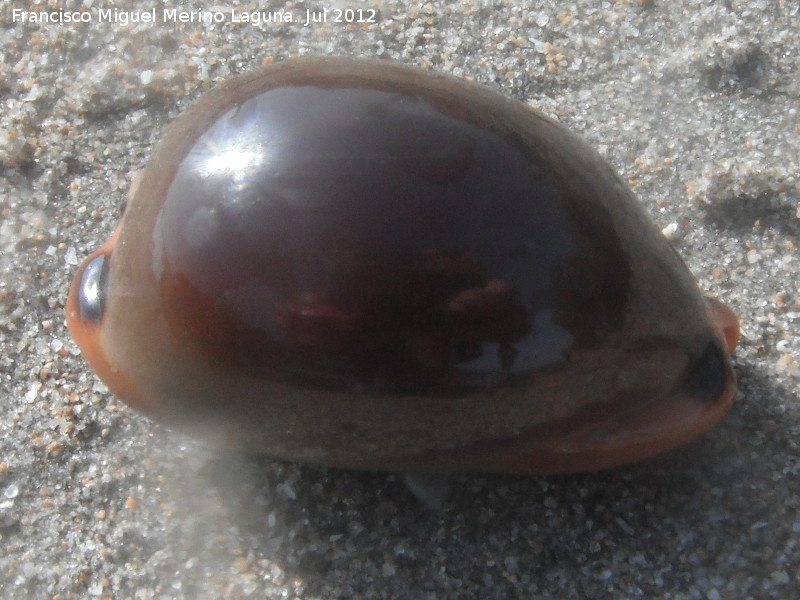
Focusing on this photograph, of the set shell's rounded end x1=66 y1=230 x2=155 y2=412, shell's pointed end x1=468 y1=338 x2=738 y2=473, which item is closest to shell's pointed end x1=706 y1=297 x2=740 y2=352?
shell's pointed end x1=468 y1=338 x2=738 y2=473

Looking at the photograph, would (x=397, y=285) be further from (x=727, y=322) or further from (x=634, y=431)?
(x=727, y=322)

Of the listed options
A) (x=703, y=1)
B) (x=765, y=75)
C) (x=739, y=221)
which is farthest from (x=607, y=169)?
(x=703, y=1)

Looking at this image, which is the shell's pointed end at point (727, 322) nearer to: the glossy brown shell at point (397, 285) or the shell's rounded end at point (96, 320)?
the glossy brown shell at point (397, 285)

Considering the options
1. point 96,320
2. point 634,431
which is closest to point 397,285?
point 634,431

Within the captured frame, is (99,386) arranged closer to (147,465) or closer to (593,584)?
(147,465)

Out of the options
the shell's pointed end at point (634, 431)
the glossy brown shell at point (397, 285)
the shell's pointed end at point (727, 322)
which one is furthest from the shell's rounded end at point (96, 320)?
the shell's pointed end at point (727, 322)

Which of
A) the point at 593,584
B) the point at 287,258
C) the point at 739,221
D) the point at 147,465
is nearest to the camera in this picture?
the point at 287,258
